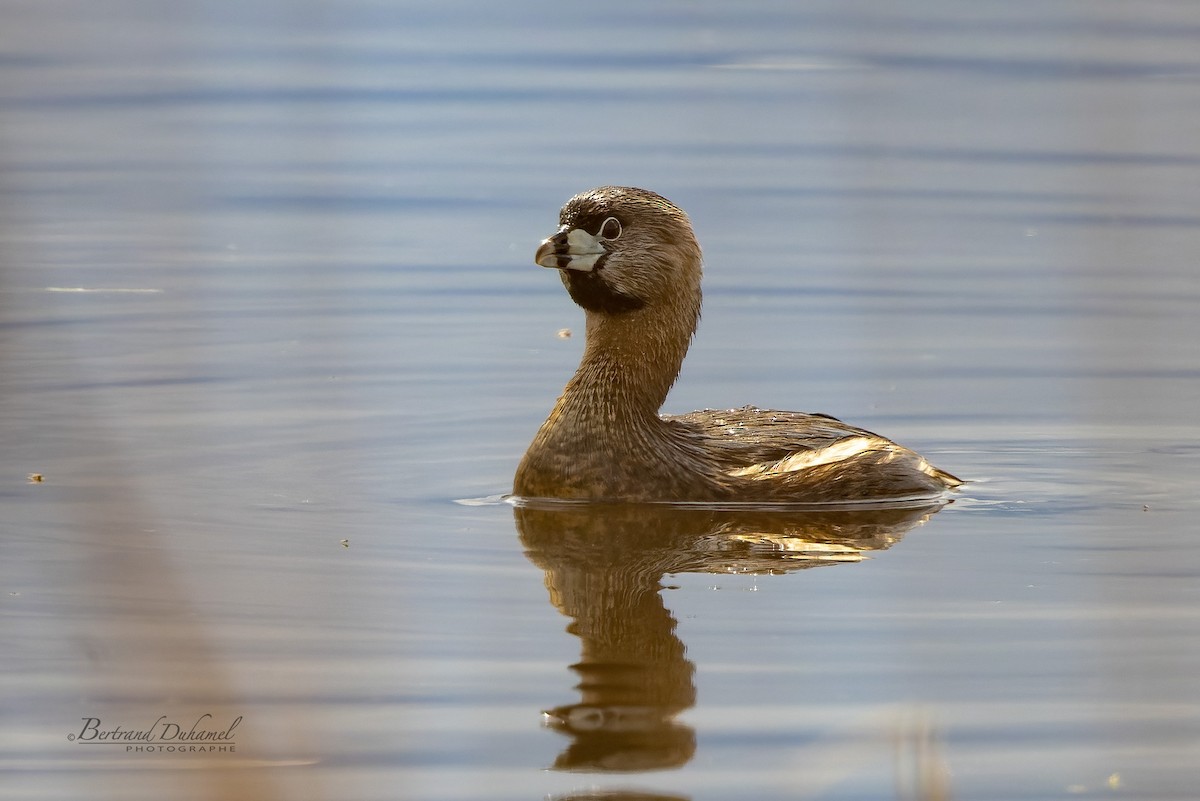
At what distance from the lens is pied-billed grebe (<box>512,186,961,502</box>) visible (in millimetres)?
7918

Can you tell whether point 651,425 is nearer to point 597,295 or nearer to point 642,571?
point 597,295

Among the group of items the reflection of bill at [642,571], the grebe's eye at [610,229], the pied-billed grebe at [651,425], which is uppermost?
the grebe's eye at [610,229]

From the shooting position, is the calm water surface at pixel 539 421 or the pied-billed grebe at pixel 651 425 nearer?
the calm water surface at pixel 539 421

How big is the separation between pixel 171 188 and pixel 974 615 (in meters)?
9.28

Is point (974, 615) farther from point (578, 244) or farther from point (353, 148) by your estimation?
point (353, 148)

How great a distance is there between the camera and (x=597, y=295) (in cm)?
817

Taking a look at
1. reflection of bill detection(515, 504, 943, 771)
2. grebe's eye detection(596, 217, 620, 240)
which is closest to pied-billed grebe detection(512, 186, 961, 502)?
grebe's eye detection(596, 217, 620, 240)

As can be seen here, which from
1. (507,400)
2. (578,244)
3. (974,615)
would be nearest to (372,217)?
(507,400)

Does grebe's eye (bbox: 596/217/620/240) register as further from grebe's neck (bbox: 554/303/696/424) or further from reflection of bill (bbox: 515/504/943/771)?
reflection of bill (bbox: 515/504/943/771)

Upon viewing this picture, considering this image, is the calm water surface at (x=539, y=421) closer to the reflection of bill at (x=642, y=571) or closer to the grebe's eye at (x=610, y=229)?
the reflection of bill at (x=642, y=571)

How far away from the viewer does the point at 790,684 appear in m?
5.54

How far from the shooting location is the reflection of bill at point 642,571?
5070 mm

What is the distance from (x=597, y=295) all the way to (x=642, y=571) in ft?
5.33

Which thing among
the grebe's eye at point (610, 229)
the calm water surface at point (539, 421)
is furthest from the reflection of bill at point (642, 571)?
the grebe's eye at point (610, 229)
